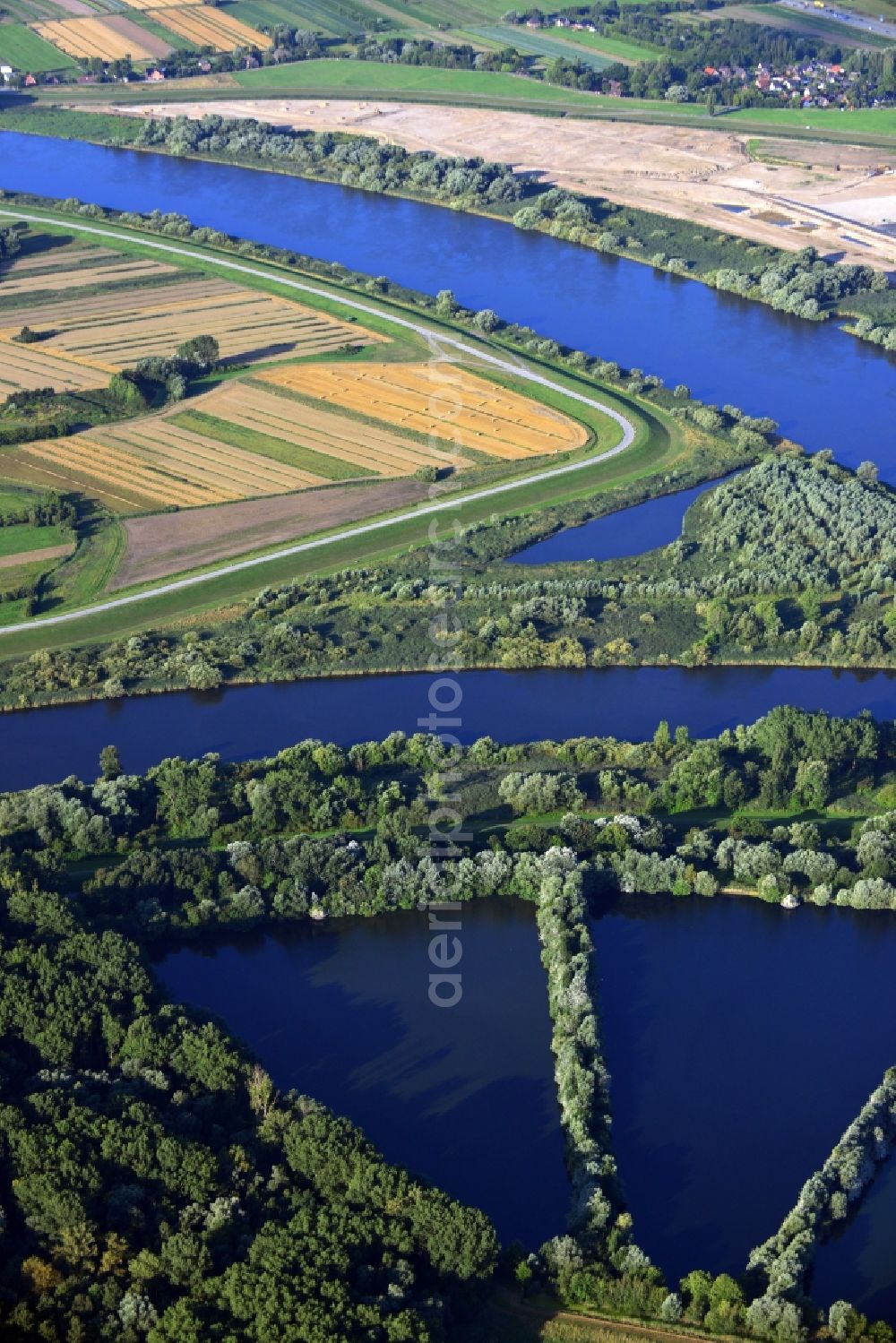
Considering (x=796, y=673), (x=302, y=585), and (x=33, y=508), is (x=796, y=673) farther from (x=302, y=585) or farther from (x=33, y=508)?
(x=33, y=508)

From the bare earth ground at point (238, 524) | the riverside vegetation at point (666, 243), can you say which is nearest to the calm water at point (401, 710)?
the bare earth ground at point (238, 524)

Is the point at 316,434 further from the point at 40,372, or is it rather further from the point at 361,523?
the point at 40,372

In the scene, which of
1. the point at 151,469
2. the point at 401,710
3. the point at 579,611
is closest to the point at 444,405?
the point at 151,469

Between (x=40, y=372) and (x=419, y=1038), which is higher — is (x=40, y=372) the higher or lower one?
the higher one

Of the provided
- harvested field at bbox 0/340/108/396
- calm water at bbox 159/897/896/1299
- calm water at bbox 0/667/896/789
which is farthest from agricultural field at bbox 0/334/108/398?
calm water at bbox 159/897/896/1299

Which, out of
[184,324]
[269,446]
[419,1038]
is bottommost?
[419,1038]

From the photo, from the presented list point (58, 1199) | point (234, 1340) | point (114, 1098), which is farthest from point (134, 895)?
point (234, 1340)
